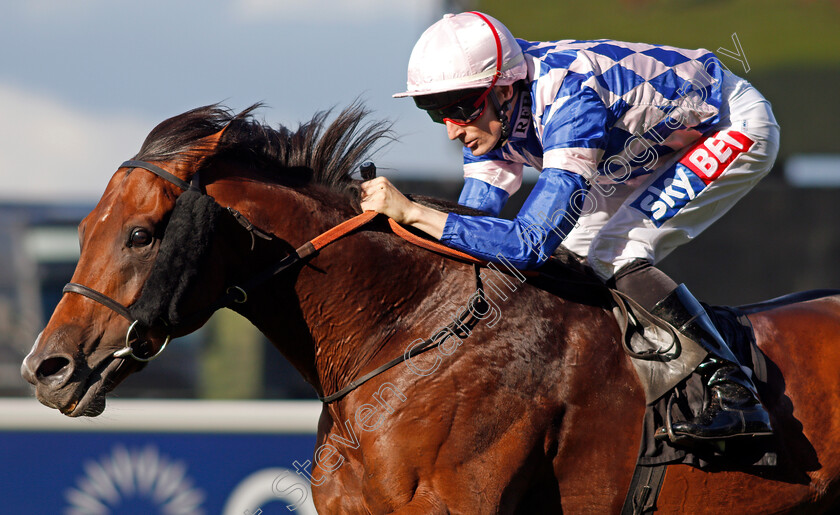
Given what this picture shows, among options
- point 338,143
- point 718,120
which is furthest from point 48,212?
point 718,120

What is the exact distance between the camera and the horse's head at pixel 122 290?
6.99 ft

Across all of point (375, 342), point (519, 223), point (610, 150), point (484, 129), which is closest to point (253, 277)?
point (375, 342)

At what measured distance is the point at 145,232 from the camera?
7.18 feet

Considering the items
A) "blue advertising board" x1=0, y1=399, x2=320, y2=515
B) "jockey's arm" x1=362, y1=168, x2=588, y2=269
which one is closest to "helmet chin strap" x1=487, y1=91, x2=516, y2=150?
"jockey's arm" x1=362, y1=168, x2=588, y2=269

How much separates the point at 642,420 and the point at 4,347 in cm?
478

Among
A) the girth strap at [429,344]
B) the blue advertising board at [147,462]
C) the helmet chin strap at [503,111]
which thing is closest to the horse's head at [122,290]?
the girth strap at [429,344]

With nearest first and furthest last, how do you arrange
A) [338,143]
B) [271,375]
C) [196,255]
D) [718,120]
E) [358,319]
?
[196,255], [358,319], [338,143], [718,120], [271,375]

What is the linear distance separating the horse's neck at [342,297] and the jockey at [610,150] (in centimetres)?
12

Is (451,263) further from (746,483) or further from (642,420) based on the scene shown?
(746,483)

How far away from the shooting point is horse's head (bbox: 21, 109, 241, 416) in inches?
83.9

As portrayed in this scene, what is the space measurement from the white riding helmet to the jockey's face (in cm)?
6

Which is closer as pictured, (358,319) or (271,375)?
(358,319)

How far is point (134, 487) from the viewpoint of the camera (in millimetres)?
4754

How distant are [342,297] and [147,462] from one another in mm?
2880
